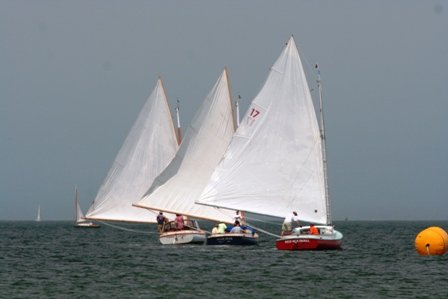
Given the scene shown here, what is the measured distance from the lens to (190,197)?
82312 mm

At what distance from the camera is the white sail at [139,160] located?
94562 mm

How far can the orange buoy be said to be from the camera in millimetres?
68438

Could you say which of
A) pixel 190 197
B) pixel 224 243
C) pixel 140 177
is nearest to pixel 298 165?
pixel 224 243

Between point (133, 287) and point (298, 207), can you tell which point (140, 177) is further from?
point (133, 287)

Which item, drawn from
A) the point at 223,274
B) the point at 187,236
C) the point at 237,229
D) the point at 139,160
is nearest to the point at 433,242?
the point at 237,229

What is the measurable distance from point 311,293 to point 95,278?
40.4ft

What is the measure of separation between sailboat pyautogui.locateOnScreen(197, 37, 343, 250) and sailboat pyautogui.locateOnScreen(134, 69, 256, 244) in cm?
941

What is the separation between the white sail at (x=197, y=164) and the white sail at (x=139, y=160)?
12.4 metres

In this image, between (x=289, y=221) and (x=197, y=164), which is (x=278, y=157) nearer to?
(x=289, y=221)

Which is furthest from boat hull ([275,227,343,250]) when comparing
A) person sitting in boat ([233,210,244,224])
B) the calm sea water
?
person sitting in boat ([233,210,244,224])

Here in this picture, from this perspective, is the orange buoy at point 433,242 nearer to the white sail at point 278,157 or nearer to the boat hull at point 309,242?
the boat hull at point 309,242

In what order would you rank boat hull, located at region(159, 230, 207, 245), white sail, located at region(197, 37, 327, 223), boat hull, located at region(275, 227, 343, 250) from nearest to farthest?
boat hull, located at region(275, 227, 343, 250) < white sail, located at region(197, 37, 327, 223) < boat hull, located at region(159, 230, 207, 245)

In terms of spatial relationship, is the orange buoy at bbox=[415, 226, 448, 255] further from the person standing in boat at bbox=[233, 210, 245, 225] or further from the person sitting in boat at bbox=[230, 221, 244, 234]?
the person standing in boat at bbox=[233, 210, 245, 225]

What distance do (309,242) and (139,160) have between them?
3044cm
